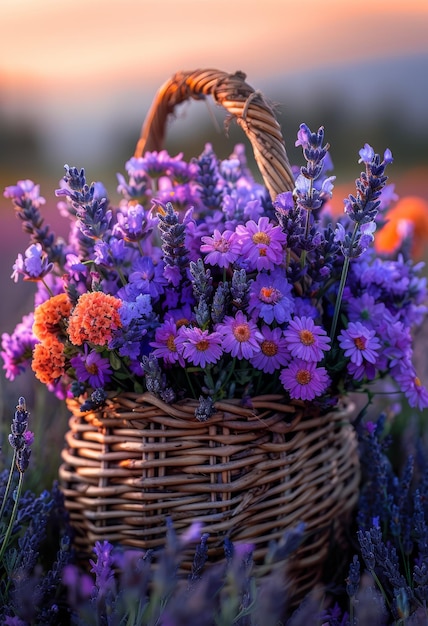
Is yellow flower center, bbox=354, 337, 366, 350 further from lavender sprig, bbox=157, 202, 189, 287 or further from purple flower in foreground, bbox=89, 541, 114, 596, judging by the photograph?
purple flower in foreground, bbox=89, 541, 114, 596

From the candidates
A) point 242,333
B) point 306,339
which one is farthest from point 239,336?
point 306,339

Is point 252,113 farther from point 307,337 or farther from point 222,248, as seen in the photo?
point 307,337

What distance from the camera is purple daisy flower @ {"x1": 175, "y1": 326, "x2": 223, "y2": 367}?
1119 millimetres

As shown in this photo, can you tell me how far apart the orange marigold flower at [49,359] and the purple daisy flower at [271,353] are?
1.12 feet

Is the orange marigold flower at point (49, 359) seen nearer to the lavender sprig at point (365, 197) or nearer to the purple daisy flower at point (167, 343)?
the purple daisy flower at point (167, 343)

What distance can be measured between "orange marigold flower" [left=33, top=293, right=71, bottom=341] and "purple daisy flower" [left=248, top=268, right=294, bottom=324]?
33 cm

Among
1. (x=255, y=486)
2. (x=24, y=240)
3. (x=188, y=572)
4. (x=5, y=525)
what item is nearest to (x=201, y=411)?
(x=255, y=486)

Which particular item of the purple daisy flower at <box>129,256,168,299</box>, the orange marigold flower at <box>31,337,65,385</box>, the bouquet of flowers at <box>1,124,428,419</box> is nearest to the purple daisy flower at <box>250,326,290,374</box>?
the bouquet of flowers at <box>1,124,428,419</box>

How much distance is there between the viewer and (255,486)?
125 cm

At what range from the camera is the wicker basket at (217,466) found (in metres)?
1.21

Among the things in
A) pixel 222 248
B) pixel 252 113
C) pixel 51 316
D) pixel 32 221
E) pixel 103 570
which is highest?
pixel 252 113

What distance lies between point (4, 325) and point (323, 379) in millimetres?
1870

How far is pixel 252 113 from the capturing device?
1.29m

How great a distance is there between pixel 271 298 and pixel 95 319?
0.29 metres
